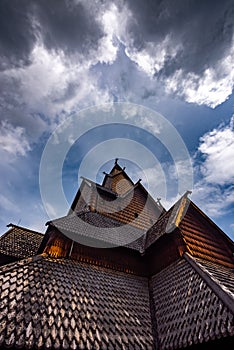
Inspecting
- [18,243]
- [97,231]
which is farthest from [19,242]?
[97,231]

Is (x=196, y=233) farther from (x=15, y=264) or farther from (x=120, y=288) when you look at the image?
(x=15, y=264)

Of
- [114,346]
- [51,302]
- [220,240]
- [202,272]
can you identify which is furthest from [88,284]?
[220,240]

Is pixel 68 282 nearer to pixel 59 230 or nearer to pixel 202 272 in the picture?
pixel 59 230

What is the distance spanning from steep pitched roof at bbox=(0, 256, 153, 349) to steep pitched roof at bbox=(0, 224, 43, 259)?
580 centimetres

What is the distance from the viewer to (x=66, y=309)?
169 inches

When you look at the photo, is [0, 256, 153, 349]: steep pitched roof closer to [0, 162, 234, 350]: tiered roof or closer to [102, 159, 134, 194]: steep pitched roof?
[0, 162, 234, 350]: tiered roof

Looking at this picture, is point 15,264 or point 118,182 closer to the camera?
point 15,264

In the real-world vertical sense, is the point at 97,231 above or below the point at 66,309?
above

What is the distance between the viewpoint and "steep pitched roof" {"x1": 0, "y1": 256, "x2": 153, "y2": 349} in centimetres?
358

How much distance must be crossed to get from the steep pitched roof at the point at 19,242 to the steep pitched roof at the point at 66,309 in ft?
19.0

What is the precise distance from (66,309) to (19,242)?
30.1 feet

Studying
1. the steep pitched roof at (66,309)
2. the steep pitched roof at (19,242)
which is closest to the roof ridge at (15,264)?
the steep pitched roof at (66,309)

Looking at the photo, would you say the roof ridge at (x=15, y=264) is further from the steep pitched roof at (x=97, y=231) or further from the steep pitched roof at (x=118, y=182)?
the steep pitched roof at (x=118, y=182)

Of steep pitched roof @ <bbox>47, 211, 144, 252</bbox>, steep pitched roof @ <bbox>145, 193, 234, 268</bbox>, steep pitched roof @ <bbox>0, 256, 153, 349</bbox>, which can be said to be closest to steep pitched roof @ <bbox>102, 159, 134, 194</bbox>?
steep pitched roof @ <bbox>47, 211, 144, 252</bbox>
